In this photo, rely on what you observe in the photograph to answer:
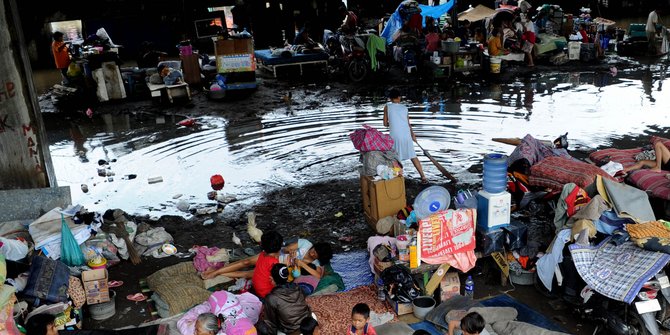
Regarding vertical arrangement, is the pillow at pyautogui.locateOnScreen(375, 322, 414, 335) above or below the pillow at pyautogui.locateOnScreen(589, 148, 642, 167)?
below

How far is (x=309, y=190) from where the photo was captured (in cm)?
929

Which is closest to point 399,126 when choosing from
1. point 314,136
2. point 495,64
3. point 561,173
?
point 561,173

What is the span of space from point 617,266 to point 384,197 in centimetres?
291

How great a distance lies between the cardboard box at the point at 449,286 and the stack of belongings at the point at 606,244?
840 millimetres

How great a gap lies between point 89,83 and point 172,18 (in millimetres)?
9550

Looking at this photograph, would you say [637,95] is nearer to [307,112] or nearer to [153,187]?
[307,112]

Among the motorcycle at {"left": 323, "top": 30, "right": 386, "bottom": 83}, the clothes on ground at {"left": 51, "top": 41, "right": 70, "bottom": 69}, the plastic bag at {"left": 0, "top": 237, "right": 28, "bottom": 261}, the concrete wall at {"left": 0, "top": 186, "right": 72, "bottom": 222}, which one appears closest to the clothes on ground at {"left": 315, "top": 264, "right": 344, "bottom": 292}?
the plastic bag at {"left": 0, "top": 237, "right": 28, "bottom": 261}

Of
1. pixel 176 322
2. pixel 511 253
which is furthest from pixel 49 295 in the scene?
pixel 511 253

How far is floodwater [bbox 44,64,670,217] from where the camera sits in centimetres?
974

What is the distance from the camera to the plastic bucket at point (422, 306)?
5.89 m

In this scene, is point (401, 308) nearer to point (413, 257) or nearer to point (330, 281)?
point (413, 257)

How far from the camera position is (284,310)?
554 cm

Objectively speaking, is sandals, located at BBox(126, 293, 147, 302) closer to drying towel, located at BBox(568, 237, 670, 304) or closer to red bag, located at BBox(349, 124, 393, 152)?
red bag, located at BBox(349, 124, 393, 152)

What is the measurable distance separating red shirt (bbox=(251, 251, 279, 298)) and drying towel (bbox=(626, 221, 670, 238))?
346cm
